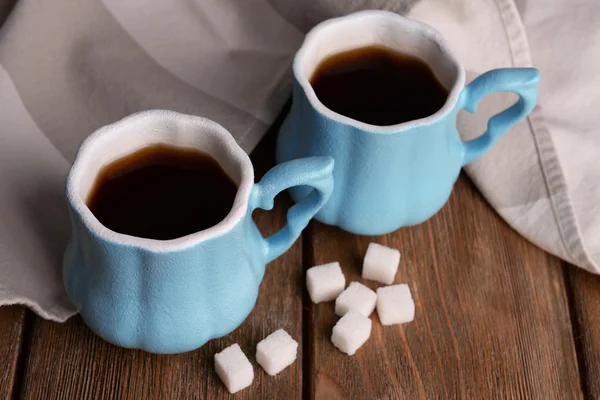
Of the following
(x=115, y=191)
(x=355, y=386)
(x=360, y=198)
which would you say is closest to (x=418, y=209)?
(x=360, y=198)

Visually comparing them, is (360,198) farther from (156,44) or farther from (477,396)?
(156,44)

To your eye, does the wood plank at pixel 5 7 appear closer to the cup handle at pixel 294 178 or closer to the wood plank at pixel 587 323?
the cup handle at pixel 294 178

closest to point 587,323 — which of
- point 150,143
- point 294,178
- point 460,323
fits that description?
point 460,323

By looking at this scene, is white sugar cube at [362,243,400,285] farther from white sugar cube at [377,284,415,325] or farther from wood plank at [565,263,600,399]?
A: wood plank at [565,263,600,399]

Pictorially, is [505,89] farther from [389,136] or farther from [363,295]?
[363,295]

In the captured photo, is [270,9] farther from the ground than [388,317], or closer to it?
farther from the ground

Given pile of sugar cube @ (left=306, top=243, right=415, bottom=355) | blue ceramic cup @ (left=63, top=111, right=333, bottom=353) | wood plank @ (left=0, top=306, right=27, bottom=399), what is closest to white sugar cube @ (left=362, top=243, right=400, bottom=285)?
pile of sugar cube @ (left=306, top=243, right=415, bottom=355)
